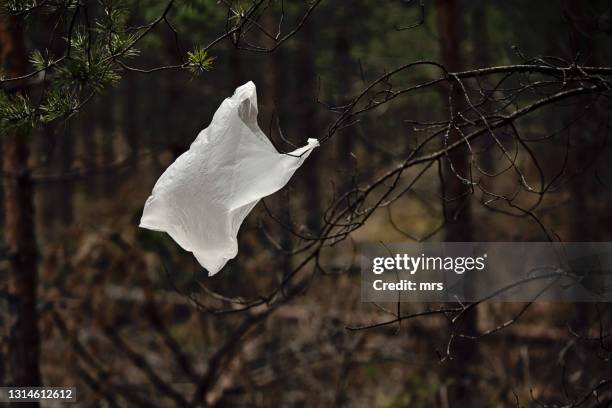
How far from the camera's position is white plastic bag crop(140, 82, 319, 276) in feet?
7.84

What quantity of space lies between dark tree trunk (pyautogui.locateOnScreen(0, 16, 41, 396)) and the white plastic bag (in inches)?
76.3

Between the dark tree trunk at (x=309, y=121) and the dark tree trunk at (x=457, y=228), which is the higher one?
the dark tree trunk at (x=309, y=121)

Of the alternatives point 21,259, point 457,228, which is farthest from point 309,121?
point 21,259

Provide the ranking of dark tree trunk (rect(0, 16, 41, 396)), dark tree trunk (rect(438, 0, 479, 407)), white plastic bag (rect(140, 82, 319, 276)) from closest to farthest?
white plastic bag (rect(140, 82, 319, 276))
dark tree trunk (rect(0, 16, 41, 396))
dark tree trunk (rect(438, 0, 479, 407))

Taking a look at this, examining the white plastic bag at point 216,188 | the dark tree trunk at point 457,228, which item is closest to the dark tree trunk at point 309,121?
the dark tree trunk at point 457,228

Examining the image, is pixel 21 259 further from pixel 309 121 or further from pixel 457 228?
pixel 309 121

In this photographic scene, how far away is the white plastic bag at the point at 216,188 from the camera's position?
94.1 inches

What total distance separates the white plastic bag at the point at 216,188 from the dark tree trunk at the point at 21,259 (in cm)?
194

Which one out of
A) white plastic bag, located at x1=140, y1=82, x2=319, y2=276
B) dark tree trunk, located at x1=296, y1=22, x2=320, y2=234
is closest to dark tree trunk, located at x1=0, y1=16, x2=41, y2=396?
white plastic bag, located at x1=140, y1=82, x2=319, y2=276

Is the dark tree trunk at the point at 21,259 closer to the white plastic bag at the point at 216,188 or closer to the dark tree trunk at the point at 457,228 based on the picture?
the white plastic bag at the point at 216,188

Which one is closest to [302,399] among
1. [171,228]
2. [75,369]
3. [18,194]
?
[75,369]

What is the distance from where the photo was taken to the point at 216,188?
2.41 metres

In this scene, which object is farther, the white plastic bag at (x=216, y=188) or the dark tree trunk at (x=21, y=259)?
the dark tree trunk at (x=21, y=259)

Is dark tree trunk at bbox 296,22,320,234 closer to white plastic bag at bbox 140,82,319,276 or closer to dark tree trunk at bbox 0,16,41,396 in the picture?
dark tree trunk at bbox 0,16,41,396
